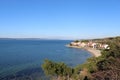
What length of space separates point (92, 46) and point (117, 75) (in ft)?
293

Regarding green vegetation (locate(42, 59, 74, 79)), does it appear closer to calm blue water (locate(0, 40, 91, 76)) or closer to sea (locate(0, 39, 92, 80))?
Answer: sea (locate(0, 39, 92, 80))

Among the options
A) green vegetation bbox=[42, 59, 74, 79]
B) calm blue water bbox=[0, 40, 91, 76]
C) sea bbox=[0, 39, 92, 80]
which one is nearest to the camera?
green vegetation bbox=[42, 59, 74, 79]

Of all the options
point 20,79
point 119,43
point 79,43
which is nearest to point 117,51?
point 119,43

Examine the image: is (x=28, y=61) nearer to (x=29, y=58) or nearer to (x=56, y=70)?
(x=29, y=58)

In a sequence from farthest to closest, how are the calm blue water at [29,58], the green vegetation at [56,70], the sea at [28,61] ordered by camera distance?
the calm blue water at [29,58] → the sea at [28,61] → the green vegetation at [56,70]

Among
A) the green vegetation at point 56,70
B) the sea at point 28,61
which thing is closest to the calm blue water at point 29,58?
the sea at point 28,61

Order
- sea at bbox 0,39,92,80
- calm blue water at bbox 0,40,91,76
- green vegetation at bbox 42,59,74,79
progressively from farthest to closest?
1. calm blue water at bbox 0,40,91,76
2. sea at bbox 0,39,92,80
3. green vegetation at bbox 42,59,74,79

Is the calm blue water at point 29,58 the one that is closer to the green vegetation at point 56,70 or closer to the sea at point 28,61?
the sea at point 28,61

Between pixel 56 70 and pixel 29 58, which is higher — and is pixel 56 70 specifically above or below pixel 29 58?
above

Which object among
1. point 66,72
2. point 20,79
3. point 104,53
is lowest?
point 20,79

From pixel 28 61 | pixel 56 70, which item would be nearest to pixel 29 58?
pixel 28 61

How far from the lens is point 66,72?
1906cm

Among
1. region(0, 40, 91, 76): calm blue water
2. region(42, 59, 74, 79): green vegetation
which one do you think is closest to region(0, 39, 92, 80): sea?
region(0, 40, 91, 76): calm blue water

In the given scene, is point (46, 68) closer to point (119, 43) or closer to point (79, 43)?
point (119, 43)
